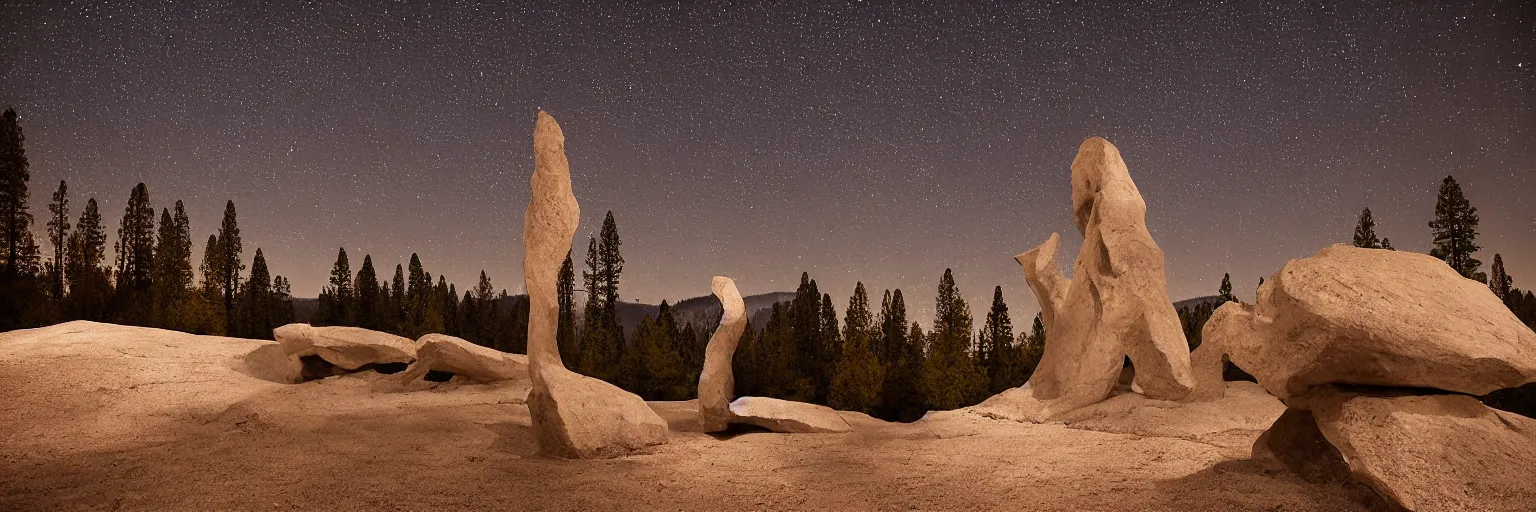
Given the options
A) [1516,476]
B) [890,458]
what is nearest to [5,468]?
[890,458]

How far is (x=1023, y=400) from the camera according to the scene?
1545cm

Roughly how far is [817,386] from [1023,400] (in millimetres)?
24860

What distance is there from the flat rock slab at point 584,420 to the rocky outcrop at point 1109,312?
7413 millimetres

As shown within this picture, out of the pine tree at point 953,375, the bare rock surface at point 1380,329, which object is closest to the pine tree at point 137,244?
the pine tree at point 953,375

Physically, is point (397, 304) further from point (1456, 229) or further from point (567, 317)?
point (1456, 229)

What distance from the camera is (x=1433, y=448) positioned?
5.48 metres

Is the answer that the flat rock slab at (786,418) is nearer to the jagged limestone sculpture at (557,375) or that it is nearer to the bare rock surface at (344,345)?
the jagged limestone sculpture at (557,375)

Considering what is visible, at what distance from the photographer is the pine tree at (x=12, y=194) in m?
27.0

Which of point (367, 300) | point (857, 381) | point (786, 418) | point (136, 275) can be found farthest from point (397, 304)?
point (786, 418)

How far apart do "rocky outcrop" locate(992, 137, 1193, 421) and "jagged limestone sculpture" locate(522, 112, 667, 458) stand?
7.62 metres

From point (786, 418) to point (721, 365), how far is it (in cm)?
156

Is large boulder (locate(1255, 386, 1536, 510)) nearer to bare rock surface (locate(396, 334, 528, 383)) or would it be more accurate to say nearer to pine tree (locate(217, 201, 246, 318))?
bare rock surface (locate(396, 334, 528, 383))

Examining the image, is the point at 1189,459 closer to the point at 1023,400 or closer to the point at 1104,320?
the point at 1104,320

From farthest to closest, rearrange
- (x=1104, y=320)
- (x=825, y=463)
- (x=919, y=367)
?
(x=919, y=367) < (x=1104, y=320) < (x=825, y=463)
